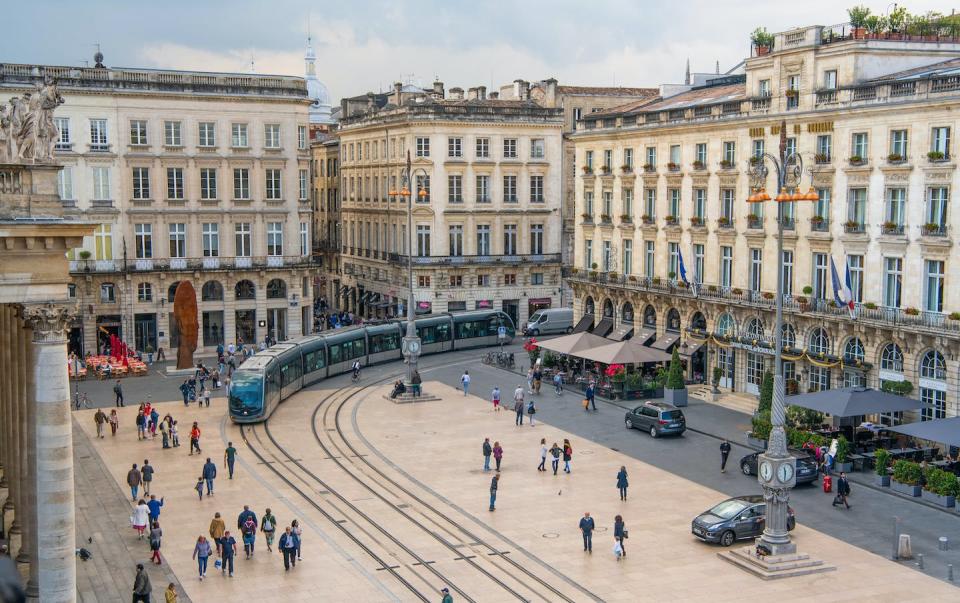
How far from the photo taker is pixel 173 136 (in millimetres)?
78938

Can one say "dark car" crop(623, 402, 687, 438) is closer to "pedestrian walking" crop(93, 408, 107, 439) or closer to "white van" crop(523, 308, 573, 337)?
"pedestrian walking" crop(93, 408, 107, 439)

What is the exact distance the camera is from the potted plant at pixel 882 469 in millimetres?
43375

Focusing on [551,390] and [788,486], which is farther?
[551,390]

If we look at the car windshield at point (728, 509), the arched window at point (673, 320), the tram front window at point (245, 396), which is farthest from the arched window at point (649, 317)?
the car windshield at point (728, 509)

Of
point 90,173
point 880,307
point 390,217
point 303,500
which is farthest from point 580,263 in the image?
point 303,500

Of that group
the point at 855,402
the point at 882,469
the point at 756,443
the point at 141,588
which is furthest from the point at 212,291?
the point at 141,588

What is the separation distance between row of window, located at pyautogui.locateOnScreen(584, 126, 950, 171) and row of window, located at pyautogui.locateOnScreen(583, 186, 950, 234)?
162 centimetres

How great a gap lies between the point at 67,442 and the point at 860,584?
75.0 ft

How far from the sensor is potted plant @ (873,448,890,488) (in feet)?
142

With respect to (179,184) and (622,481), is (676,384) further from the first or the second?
(179,184)

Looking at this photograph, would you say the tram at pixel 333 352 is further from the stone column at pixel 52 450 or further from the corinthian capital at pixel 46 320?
the corinthian capital at pixel 46 320

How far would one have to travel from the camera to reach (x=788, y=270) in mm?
59906

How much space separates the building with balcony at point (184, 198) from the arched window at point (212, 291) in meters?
0.09

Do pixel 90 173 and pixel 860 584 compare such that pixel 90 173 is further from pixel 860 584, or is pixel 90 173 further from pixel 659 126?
pixel 860 584
